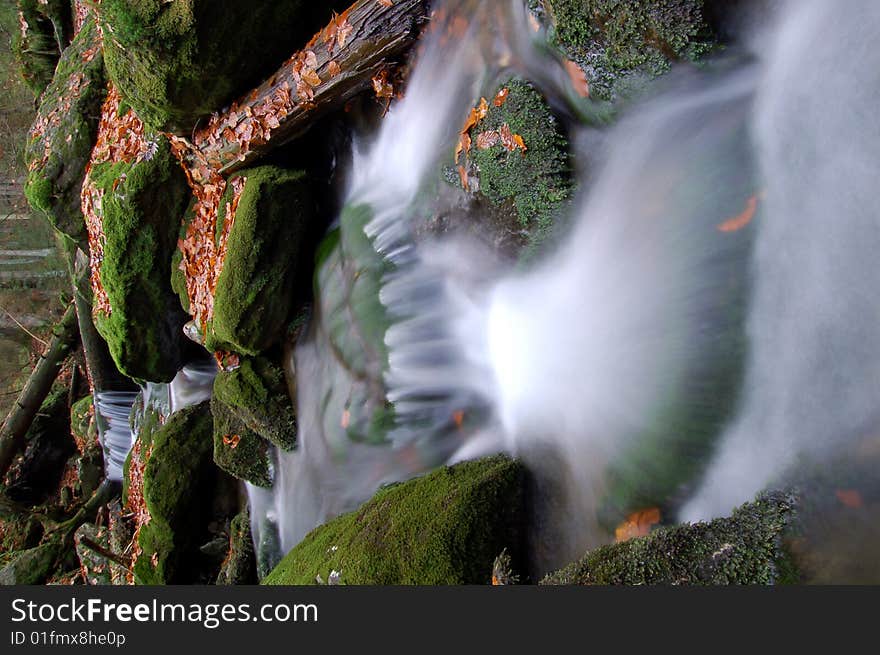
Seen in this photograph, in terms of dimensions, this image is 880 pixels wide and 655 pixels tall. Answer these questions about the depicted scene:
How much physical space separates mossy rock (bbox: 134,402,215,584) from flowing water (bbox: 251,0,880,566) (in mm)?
2118

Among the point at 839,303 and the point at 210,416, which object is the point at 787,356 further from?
the point at 210,416

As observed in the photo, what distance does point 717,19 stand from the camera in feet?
9.45

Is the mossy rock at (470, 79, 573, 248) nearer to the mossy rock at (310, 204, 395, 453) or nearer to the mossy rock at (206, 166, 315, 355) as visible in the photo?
the mossy rock at (310, 204, 395, 453)

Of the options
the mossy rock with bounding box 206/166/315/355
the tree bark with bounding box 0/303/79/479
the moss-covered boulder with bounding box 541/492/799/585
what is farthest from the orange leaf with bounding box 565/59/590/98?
the tree bark with bounding box 0/303/79/479

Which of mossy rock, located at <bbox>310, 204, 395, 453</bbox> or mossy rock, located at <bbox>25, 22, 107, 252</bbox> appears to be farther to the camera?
mossy rock, located at <bbox>25, 22, 107, 252</bbox>

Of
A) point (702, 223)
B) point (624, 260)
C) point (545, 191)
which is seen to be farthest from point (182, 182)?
point (702, 223)

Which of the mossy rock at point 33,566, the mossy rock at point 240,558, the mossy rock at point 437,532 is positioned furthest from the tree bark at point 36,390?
the mossy rock at point 437,532

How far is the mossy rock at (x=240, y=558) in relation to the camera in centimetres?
555

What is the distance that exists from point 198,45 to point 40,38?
5598mm

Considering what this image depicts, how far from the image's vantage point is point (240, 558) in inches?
220

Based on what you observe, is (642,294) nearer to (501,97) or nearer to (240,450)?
(501,97)

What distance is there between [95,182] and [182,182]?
40.0 inches

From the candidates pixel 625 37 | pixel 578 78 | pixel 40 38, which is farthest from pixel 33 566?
pixel 625 37

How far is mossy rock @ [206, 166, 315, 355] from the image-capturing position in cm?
468
